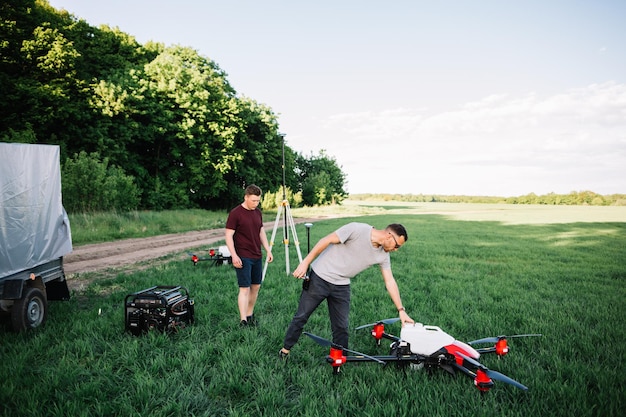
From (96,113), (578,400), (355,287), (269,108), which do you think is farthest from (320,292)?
(269,108)

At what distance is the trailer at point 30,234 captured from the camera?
527 cm

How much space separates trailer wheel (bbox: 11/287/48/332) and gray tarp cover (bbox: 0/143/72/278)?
46 centimetres

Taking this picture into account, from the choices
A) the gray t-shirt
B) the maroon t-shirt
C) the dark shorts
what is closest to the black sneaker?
the gray t-shirt

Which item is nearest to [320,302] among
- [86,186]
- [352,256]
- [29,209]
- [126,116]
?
[352,256]

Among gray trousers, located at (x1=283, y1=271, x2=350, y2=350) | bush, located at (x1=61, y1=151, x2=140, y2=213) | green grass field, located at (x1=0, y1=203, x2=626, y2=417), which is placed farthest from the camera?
bush, located at (x1=61, y1=151, x2=140, y2=213)

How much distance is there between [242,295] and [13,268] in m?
3.72

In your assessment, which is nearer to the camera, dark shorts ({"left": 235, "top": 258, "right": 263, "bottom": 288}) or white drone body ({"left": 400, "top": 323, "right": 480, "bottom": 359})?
white drone body ({"left": 400, "top": 323, "right": 480, "bottom": 359})

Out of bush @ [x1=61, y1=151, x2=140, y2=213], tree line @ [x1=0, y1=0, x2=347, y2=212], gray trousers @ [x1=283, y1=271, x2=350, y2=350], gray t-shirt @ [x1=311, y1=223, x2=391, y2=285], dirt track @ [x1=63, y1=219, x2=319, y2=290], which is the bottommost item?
dirt track @ [x1=63, y1=219, x2=319, y2=290]

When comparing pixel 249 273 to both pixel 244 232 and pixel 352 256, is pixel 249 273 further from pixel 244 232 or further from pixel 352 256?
pixel 352 256

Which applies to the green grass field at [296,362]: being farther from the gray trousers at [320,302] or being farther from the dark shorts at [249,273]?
the dark shorts at [249,273]

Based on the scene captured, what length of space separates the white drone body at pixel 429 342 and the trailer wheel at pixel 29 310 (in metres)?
5.86

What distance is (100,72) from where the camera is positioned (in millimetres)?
32219

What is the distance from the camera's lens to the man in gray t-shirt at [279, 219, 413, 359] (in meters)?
4.18

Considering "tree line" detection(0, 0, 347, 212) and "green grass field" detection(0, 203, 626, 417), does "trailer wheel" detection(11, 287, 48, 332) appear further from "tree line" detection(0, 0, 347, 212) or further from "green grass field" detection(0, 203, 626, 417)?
"tree line" detection(0, 0, 347, 212)
